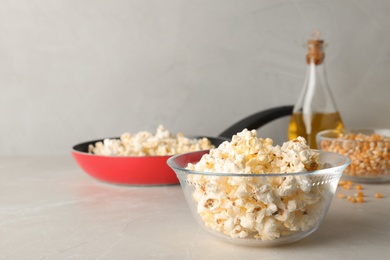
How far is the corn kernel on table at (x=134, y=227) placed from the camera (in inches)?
34.5

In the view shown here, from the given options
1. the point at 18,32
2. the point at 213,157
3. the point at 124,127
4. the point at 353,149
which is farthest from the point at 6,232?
the point at 18,32

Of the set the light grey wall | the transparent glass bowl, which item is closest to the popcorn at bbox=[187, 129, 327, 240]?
the transparent glass bowl

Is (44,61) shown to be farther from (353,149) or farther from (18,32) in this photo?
(353,149)

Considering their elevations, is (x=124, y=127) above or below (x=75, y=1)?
below

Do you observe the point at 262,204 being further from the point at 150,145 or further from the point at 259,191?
the point at 150,145

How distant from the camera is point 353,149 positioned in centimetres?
132

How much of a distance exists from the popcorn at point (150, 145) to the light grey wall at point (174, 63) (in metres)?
0.43

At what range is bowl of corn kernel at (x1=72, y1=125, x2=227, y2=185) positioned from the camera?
1305 millimetres

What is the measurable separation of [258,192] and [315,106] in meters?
0.79

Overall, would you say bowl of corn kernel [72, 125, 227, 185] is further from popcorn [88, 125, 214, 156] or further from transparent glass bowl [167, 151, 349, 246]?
transparent glass bowl [167, 151, 349, 246]

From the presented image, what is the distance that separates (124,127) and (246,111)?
0.39 m

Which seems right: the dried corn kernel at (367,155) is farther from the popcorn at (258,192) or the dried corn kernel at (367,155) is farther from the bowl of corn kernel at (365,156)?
the popcorn at (258,192)

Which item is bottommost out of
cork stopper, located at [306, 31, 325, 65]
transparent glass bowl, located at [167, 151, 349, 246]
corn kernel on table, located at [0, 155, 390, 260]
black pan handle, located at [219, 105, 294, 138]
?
corn kernel on table, located at [0, 155, 390, 260]

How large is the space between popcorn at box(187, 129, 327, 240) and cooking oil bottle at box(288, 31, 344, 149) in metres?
0.66
